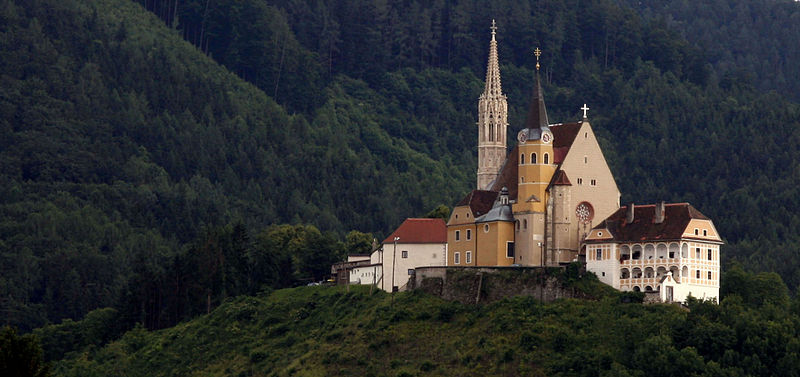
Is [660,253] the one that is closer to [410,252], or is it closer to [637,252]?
[637,252]

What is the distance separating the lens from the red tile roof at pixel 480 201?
116 meters

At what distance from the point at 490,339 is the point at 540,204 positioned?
36.4 feet

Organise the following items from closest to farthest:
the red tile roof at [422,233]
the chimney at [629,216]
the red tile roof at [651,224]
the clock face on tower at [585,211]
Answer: the red tile roof at [651,224], the chimney at [629,216], the clock face on tower at [585,211], the red tile roof at [422,233]

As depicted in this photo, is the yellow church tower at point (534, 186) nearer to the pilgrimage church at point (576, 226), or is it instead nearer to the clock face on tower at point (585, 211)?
the pilgrimage church at point (576, 226)

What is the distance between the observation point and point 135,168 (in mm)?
183250

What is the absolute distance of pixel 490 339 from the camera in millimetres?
106312

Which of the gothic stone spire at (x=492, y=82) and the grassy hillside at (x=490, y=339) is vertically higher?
the gothic stone spire at (x=492, y=82)

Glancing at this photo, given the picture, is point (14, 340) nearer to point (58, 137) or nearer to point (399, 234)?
point (399, 234)

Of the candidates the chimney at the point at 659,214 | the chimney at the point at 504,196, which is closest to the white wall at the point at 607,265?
the chimney at the point at 659,214

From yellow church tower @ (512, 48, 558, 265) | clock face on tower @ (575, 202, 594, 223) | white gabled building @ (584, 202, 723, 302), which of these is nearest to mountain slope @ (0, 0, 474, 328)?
yellow church tower @ (512, 48, 558, 265)

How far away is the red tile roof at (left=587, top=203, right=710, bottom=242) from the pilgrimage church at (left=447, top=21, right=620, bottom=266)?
8.04 ft

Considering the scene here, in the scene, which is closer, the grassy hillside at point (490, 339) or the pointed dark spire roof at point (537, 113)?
the grassy hillside at point (490, 339)

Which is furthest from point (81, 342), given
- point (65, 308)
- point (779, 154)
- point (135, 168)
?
point (779, 154)

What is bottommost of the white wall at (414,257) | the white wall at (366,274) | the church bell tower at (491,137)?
the white wall at (366,274)
